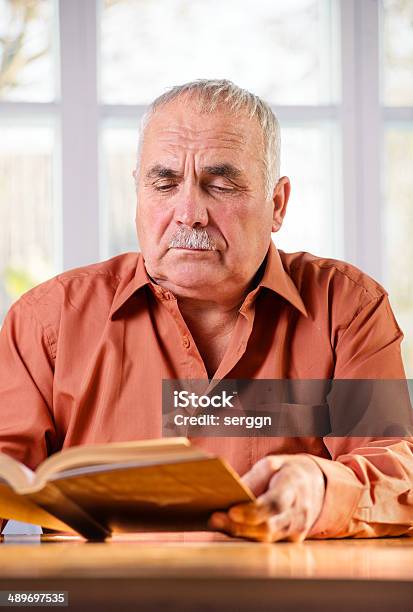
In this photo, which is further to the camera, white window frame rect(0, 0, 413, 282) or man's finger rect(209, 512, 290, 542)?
white window frame rect(0, 0, 413, 282)

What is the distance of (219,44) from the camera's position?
2.50 meters

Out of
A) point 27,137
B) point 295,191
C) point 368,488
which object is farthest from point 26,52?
point 368,488

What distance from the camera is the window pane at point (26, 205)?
2369 millimetres

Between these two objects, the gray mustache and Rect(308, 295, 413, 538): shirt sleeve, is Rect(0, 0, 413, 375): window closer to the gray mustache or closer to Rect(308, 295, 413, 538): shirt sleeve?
the gray mustache

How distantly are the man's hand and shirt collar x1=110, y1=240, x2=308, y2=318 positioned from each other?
20.7 inches

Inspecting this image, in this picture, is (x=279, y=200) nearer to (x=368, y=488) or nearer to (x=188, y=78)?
(x=368, y=488)

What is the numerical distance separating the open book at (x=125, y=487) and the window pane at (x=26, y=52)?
1797 mm

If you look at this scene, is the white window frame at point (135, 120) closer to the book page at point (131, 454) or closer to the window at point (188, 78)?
the window at point (188, 78)

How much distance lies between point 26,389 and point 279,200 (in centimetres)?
54

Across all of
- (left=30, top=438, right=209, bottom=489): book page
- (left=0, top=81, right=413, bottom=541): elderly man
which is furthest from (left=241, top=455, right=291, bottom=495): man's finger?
(left=0, top=81, right=413, bottom=541): elderly man

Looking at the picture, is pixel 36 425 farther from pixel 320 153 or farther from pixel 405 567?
pixel 320 153

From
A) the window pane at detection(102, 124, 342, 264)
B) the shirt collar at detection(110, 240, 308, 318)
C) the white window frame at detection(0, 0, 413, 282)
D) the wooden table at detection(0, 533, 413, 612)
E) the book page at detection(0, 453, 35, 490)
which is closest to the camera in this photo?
the wooden table at detection(0, 533, 413, 612)

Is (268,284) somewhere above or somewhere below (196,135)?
below

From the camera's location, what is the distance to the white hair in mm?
1335
